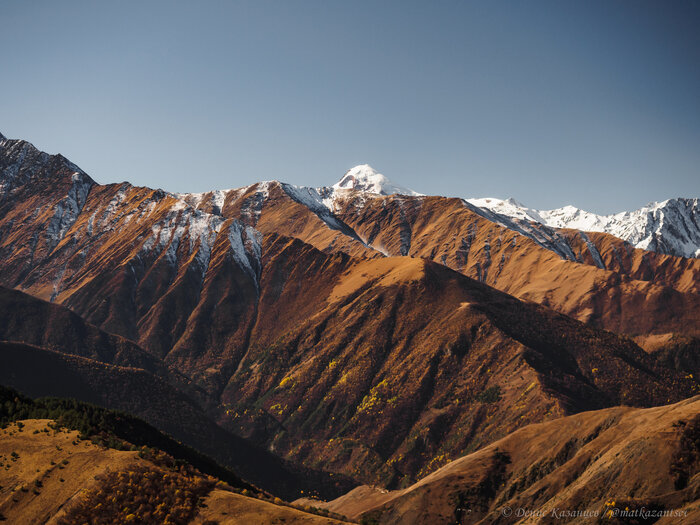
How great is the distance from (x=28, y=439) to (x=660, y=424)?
226 ft

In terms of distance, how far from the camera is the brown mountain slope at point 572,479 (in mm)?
61312

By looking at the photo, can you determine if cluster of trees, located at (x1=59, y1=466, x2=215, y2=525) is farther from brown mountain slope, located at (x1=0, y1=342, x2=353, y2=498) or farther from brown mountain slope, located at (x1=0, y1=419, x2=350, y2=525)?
brown mountain slope, located at (x1=0, y1=342, x2=353, y2=498)

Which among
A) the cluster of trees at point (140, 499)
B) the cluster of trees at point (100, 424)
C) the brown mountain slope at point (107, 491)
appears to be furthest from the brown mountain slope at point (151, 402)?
the cluster of trees at point (140, 499)

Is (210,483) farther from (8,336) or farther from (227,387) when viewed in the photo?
(8,336)

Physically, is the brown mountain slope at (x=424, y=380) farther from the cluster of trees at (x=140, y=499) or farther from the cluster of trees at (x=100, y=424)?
the cluster of trees at (x=140, y=499)

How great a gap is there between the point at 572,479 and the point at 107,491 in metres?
54.7

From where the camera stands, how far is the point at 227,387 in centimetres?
19288

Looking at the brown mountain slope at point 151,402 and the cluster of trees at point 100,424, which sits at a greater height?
the cluster of trees at point 100,424

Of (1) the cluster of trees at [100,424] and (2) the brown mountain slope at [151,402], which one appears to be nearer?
(1) the cluster of trees at [100,424]

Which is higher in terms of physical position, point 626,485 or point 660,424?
point 660,424

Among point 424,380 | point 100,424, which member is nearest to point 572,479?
point 100,424

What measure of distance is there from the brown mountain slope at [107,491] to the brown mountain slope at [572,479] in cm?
3191

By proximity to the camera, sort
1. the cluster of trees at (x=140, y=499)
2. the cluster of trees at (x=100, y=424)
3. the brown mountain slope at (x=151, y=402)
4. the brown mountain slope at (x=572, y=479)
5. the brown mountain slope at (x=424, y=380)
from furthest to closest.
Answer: the brown mountain slope at (x=424, y=380) → the brown mountain slope at (x=151, y=402) → the brown mountain slope at (x=572, y=479) → the cluster of trees at (x=100, y=424) → the cluster of trees at (x=140, y=499)

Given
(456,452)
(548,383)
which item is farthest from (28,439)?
(548,383)
